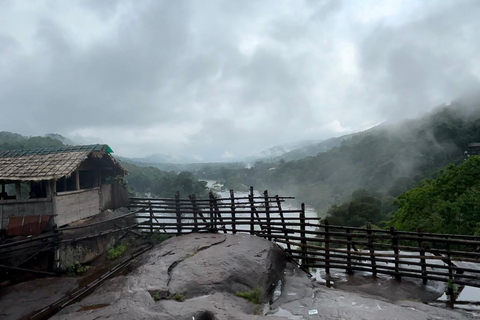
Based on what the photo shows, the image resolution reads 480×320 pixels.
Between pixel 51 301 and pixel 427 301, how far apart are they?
8561 millimetres

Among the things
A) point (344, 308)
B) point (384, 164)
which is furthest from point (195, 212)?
point (384, 164)

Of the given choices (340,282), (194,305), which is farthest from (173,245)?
(340,282)

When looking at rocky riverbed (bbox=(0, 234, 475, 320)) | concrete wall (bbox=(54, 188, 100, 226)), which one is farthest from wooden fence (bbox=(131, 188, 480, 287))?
concrete wall (bbox=(54, 188, 100, 226))

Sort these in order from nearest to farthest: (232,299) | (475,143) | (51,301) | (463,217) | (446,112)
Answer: (232,299) → (51,301) → (463,217) → (475,143) → (446,112)

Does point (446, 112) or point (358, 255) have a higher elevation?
point (446, 112)

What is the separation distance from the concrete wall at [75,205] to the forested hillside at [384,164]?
28.3 metres

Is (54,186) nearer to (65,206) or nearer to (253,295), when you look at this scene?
(65,206)

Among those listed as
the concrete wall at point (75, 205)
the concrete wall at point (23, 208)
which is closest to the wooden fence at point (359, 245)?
the concrete wall at point (75, 205)

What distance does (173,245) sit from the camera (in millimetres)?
9156

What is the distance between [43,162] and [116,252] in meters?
3.72

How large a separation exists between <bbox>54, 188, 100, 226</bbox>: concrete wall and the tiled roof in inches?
33.0

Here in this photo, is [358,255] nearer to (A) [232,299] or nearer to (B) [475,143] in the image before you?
(A) [232,299]

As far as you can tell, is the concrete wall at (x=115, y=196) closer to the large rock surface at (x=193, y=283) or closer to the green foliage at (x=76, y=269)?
the green foliage at (x=76, y=269)

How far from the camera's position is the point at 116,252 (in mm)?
10406
